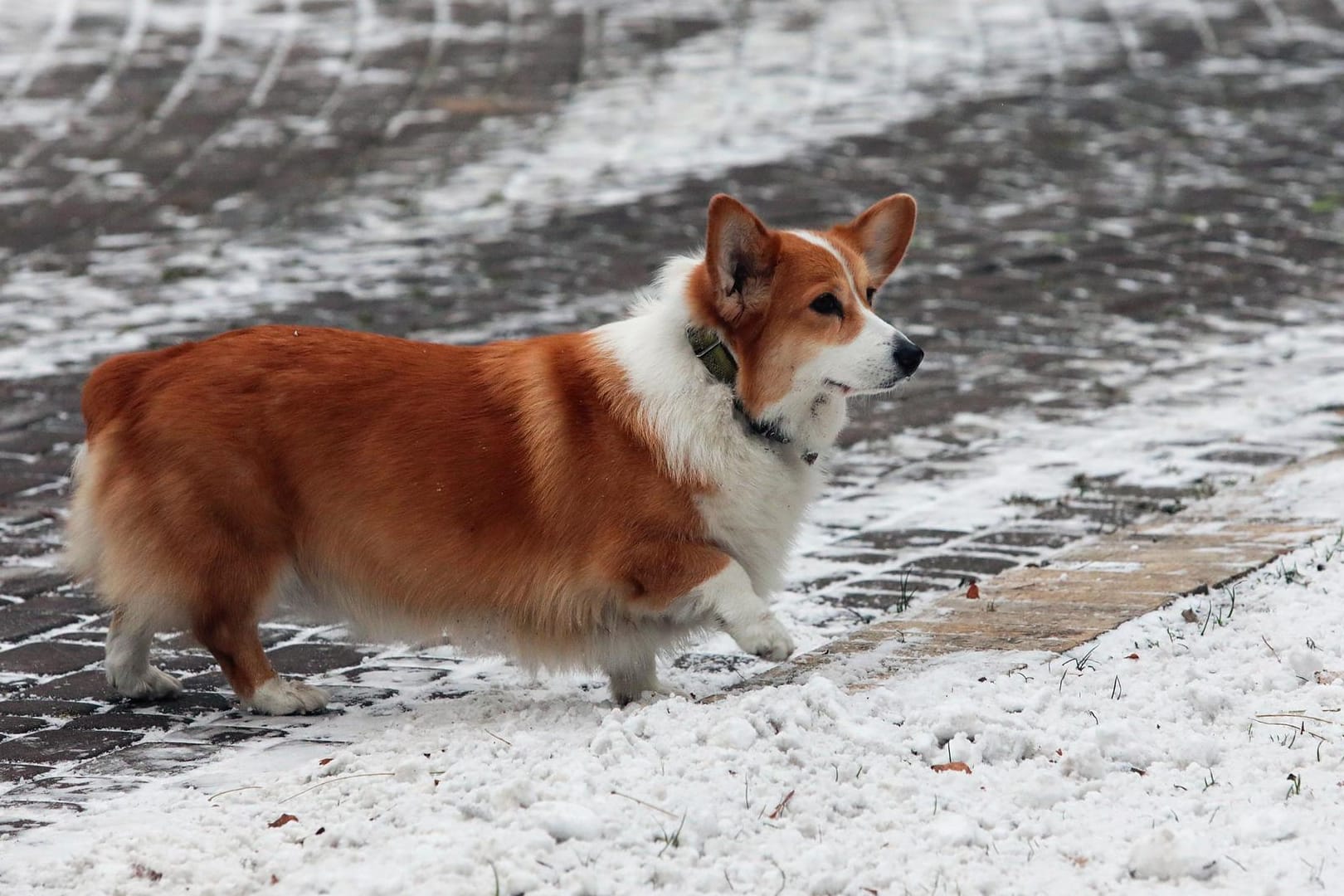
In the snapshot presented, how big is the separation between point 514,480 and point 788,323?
804mm

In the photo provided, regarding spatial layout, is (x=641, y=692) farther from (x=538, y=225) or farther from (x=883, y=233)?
(x=538, y=225)

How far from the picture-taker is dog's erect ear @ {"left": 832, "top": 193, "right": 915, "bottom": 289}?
15.7 feet

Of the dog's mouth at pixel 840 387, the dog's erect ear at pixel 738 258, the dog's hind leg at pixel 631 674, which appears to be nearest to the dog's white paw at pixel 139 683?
the dog's hind leg at pixel 631 674

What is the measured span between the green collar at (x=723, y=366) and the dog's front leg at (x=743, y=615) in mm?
381

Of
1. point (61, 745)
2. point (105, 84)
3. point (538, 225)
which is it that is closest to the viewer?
point (61, 745)

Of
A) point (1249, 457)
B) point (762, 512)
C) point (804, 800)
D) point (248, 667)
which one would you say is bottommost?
point (1249, 457)

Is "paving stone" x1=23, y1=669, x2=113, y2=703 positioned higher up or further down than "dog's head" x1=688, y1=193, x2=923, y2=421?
further down

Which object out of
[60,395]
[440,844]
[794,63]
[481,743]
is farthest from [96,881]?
[794,63]

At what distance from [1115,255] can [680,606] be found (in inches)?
287

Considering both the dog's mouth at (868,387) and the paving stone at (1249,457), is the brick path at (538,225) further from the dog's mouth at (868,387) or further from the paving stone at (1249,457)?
the dog's mouth at (868,387)

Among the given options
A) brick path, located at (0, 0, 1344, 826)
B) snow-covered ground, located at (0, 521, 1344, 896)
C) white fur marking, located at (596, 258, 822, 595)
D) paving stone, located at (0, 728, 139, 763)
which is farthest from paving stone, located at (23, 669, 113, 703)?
white fur marking, located at (596, 258, 822, 595)

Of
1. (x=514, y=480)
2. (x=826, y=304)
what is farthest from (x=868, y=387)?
(x=514, y=480)

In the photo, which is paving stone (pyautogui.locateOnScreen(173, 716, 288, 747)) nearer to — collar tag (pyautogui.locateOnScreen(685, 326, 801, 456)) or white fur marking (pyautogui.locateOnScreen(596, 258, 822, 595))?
white fur marking (pyautogui.locateOnScreen(596, 258, 822, 595))

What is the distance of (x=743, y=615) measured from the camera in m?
4.29
